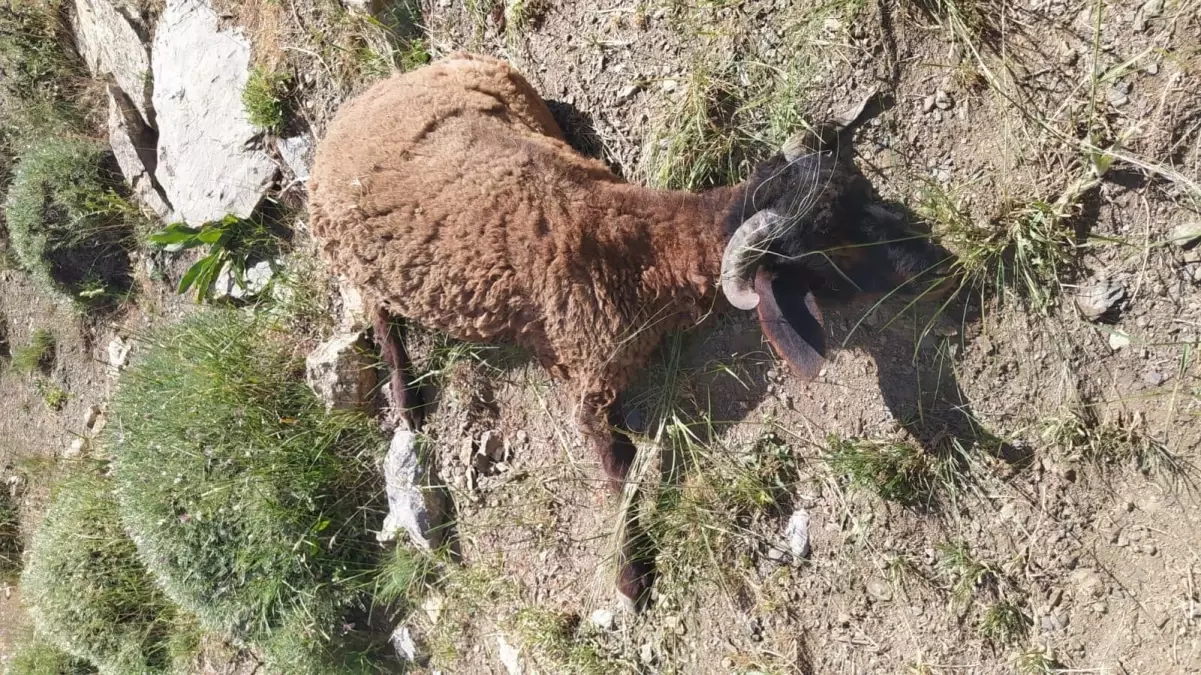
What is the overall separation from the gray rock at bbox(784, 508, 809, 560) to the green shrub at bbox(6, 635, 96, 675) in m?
8.84

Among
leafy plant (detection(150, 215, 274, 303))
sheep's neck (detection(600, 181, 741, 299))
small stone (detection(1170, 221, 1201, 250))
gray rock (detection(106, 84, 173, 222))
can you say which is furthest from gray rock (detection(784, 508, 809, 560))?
gray rock (detection(106, 84, 173, 222))

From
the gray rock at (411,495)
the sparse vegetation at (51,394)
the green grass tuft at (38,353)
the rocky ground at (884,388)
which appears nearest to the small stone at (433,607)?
the rocky ground at (884,388)

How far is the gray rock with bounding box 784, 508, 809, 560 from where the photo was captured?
462 cm

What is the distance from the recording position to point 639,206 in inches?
180

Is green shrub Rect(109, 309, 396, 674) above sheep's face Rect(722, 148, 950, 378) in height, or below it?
below

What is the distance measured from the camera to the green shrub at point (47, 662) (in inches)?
337

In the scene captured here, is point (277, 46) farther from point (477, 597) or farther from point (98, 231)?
point (477, 597)

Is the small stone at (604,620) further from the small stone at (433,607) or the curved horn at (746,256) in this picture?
the curved horn at (746,256)

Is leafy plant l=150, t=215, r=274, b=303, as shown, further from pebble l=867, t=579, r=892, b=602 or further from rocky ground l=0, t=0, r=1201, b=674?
pebble l=867, t=579, r=892, b=602

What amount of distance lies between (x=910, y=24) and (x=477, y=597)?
203 inches

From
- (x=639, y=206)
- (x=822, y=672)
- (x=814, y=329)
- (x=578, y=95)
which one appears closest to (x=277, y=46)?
(x=578, y=95)

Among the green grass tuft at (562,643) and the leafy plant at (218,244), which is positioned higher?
the leafy plant at (218,244)

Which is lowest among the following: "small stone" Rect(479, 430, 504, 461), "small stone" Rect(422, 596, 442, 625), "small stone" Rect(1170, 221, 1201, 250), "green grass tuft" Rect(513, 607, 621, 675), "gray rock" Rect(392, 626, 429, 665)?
"gray rock" Rect(392, 626, 429, 665)

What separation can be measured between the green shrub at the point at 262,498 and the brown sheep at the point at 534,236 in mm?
1845
